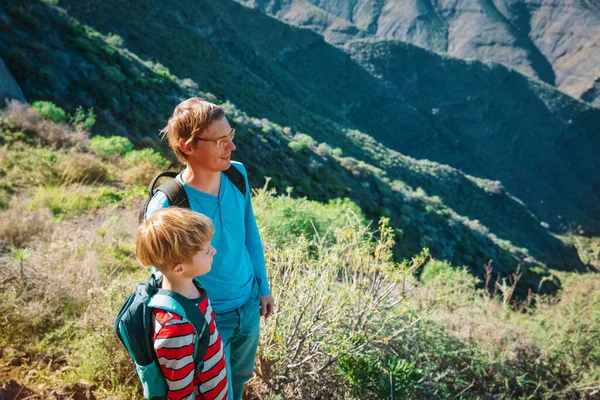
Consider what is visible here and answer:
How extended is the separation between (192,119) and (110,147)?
19.3ft

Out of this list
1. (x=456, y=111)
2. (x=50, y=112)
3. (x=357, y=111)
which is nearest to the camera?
(x=50, y=112)

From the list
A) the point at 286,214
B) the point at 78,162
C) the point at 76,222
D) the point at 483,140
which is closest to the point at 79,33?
the point at 78,162

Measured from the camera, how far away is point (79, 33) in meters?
11.4

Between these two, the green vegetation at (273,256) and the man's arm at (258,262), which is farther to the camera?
the green vegetation at (273,256)

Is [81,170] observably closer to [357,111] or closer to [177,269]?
[177,269]

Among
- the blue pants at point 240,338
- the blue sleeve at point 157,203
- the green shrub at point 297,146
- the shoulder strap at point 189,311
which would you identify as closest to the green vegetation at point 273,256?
the green shrub at point 297,146

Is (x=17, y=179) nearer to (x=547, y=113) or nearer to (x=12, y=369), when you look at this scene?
(x=12, y=369)

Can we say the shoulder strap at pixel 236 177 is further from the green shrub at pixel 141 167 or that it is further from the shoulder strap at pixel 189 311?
the green shrub at pixel 141 167

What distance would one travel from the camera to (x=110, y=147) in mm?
6457

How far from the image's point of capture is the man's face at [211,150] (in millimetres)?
1358

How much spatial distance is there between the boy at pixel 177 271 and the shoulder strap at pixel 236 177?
365 millimetres

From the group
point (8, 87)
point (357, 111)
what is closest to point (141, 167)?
point (8, 87)

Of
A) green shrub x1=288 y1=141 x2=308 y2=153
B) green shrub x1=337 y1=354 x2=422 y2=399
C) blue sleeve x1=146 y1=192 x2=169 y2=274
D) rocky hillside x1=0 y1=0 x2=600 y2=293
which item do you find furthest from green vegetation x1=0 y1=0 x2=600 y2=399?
blue sleeve x1=146 y1=192 x2=169 y2=274

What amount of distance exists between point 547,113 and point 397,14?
160 ft
